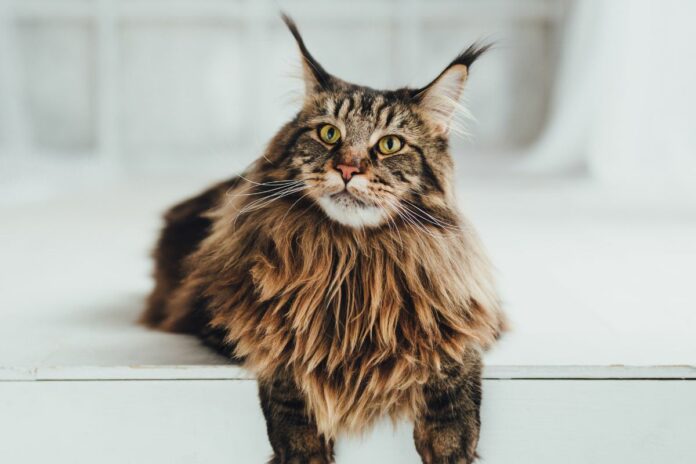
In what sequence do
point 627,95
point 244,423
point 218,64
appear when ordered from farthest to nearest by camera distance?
1. point 218,64
2. point 627,95
3. point 244,423

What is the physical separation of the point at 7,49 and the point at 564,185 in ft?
8.55

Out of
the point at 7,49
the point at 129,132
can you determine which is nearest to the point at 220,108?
the point at 129,132

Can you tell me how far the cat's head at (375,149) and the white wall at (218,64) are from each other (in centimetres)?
287

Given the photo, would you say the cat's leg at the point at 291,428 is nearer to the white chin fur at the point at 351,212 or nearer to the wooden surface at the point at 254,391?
the wooden surface at the point at 254,391

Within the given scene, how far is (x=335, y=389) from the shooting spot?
1.04 m

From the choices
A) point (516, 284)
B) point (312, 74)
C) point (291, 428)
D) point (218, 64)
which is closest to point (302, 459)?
point (291, 428)

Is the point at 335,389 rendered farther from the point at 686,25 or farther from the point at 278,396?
the point at 686,25

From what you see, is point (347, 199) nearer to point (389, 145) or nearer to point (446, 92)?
point (389, 145)

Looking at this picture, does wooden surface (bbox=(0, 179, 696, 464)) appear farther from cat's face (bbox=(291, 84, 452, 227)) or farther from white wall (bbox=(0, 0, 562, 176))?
white wall (bbox=(0, 0, 562, 176))

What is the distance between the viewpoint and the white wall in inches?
154

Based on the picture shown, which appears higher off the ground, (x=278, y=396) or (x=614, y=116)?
(x=614, y=116)

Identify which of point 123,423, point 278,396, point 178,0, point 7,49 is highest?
point 178,0

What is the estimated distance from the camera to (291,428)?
1.04m

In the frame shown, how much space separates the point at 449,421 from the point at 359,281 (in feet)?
0.75
